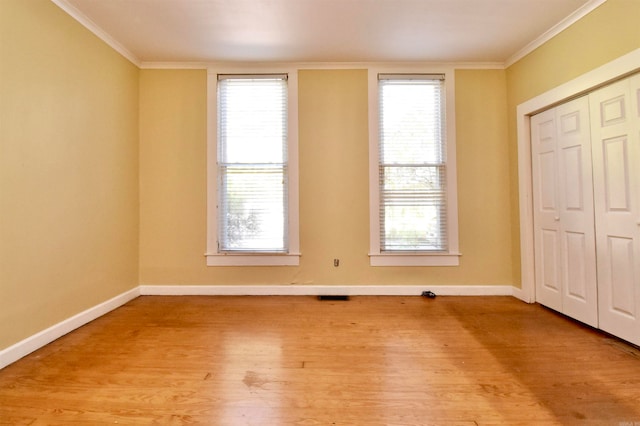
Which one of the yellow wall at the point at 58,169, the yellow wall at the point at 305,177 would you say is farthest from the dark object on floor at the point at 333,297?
the yellow wall at the point at 58,169

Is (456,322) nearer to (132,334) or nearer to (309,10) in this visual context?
(132,334)

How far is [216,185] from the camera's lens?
11.6 ft

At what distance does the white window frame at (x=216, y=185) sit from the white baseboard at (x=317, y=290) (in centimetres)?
30

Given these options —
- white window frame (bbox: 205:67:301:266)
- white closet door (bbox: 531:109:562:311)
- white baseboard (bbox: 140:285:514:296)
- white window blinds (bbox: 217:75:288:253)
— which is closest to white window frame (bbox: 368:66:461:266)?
white baseboard (bbox: 140:285:514:296)

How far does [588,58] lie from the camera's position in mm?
2496

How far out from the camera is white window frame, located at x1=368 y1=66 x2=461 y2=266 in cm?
350

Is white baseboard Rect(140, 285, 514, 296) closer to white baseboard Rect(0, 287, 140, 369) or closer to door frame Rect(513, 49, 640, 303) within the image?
door frame Rect(513, 49, 640, 303)

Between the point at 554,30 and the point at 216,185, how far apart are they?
3.81 meters

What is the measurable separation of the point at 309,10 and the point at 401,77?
1.45m

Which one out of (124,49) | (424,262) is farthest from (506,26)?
(124,49)

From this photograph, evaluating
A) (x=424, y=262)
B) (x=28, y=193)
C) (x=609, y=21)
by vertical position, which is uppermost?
(x=609, y=21)

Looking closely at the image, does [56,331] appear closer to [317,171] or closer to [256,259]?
[256,259]

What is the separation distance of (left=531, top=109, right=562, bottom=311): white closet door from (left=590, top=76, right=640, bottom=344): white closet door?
0.43 m

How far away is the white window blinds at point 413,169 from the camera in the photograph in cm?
353
